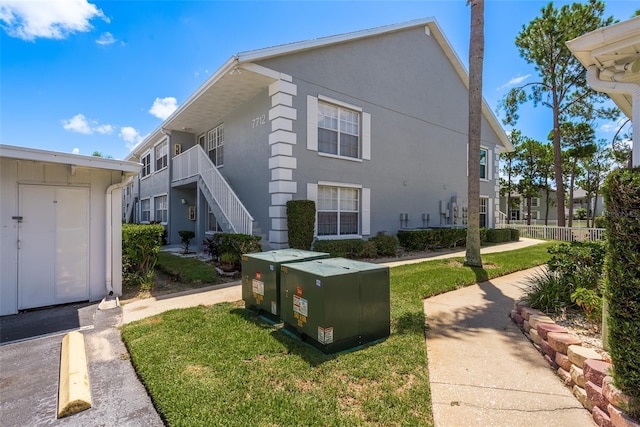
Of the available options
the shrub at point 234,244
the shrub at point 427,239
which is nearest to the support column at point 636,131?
the shrub at point 234,244

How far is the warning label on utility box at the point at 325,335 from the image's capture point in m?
3.59

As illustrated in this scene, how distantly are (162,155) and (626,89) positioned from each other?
18799 millimetres

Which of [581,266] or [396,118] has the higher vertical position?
[396,118]

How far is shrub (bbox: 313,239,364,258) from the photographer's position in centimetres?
989

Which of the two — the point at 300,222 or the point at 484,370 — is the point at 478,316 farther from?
the point at 300,222

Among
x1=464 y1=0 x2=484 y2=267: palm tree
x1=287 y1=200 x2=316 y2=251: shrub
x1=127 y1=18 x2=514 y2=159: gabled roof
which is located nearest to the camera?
x1=464 y1=0 x2=484 y2=267: palm tree

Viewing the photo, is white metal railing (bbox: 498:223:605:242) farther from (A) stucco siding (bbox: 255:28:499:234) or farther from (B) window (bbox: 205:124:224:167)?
(B) window (bbox: 205:124:224:167)

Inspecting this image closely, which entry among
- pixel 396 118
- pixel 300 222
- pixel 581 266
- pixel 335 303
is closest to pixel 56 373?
pixel 335 303

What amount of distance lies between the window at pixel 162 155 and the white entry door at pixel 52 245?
1136cm

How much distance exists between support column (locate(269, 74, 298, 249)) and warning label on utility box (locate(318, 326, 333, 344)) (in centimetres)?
631

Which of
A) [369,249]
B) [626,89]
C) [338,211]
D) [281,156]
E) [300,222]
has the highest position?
[281,156]

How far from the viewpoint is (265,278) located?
4.79 metres

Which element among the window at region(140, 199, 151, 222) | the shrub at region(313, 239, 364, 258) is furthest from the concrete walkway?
the window at region(140, 199, 151, 222)

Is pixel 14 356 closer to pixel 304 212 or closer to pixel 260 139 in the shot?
pixel 304 212
